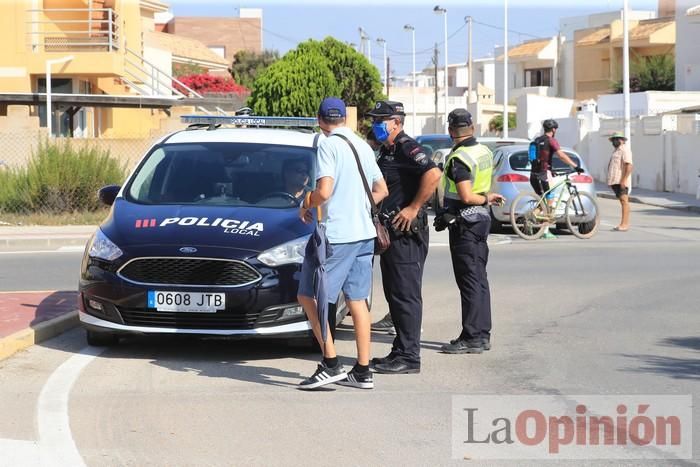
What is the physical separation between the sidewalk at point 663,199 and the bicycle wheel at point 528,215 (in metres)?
8.74

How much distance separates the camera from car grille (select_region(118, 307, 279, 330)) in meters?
8.63

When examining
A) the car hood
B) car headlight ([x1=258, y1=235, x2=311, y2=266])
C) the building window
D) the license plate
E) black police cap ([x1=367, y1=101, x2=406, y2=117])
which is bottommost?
the license plate

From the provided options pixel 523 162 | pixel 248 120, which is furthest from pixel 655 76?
pixel 248 120

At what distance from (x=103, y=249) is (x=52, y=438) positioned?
8.73 feet

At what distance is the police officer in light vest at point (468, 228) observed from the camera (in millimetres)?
9250

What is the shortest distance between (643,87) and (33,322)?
61.1 meters

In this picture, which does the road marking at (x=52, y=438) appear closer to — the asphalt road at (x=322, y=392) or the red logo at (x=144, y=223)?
the asphalt road at (x=322, y=392)

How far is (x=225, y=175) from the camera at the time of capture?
1005 cm

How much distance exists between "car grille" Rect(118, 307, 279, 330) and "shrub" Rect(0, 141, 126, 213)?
1496cm

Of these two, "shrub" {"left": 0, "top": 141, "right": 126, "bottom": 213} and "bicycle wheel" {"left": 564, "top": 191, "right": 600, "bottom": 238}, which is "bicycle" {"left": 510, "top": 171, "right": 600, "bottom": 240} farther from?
"shrub" {"left": 0, "top": 141, "right": 126, "bottom": 213}

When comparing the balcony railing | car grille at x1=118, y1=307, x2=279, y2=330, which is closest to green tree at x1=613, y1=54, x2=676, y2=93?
the balcony railing

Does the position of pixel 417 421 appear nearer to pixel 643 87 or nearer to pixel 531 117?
pixel 531 117

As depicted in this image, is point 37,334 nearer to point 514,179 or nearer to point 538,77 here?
point 514,179

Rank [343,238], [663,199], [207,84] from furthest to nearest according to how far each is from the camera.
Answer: [207,84] → [663,199] → [343,238]
